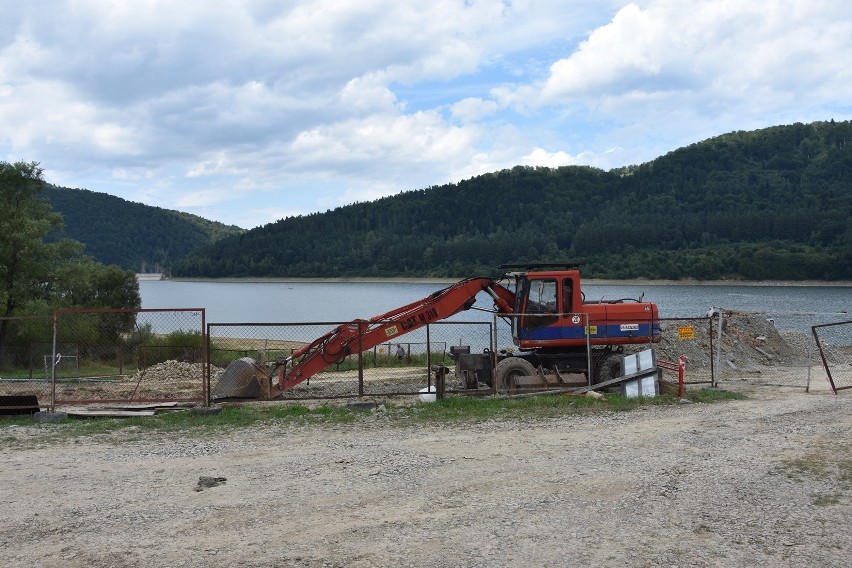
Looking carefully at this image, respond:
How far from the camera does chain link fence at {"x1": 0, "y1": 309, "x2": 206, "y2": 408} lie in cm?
1892

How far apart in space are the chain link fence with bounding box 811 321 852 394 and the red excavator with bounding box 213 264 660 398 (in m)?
3.58

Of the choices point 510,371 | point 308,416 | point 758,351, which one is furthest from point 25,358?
point 758,351

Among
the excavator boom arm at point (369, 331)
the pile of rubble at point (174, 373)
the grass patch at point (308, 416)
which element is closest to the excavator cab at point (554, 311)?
the excavator boom arm at point (369, 331)

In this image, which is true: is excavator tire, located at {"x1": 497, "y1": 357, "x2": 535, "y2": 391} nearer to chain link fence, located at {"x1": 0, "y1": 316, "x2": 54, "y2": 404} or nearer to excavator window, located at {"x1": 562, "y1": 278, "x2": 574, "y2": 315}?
excavator window, located at {"x1": 562, "y1": 278, "x2": 574, "y2": 315}

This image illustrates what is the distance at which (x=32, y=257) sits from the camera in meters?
34.2

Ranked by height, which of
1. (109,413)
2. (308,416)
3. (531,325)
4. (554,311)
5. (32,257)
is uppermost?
(32,257)

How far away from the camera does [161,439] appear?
11.9 metres

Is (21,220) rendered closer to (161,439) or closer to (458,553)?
(161,439)

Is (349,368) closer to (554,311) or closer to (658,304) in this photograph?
(554,311)

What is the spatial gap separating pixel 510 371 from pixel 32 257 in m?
26.2

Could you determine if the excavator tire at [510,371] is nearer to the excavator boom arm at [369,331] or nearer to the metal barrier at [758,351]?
the excavator boom arm at [369,331]

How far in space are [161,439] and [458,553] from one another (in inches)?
274

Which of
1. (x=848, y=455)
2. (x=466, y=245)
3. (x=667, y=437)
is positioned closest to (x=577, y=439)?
(x=667, y=437)

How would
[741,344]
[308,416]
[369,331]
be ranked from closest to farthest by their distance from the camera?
[308,416] → [369,331] → [741,344]
